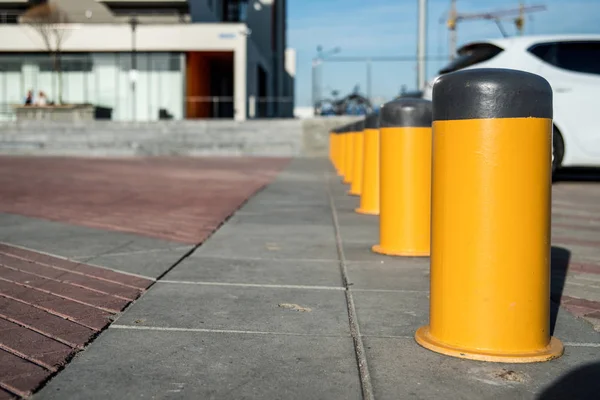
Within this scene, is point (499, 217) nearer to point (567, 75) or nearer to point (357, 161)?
point (357, 161)

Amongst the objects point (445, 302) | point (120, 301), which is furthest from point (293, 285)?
point (445, 302)

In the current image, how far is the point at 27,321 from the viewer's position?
12.3 ft

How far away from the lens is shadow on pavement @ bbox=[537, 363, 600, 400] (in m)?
2.74

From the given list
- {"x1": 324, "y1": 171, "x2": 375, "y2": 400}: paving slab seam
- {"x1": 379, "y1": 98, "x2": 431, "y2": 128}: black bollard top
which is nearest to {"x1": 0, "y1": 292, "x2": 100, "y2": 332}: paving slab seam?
{"x1": 324, "y1": 171, "x2": 375, "y2": 400}: paving slab seam

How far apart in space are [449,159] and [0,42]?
152 ft

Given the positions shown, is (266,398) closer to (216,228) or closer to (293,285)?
(293,285)

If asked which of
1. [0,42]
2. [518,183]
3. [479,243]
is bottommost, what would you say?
[479,243]

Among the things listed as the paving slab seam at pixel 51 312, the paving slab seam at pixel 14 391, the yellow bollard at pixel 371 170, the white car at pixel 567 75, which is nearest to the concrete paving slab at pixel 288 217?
the yellow bollard at pixel 371 170

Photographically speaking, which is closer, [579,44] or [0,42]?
[579,44]

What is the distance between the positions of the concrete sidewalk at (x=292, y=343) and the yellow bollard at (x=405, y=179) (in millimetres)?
204

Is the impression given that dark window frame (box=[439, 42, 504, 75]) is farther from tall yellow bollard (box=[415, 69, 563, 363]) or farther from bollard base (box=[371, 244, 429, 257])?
tall yellow bollard (box=[415, 69, 563, 363])

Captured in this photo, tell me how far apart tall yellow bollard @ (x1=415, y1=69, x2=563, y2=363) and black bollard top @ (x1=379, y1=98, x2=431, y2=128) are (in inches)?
106

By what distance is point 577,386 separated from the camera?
2.84 metres

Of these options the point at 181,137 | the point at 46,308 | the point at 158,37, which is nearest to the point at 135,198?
the point at 46,308
